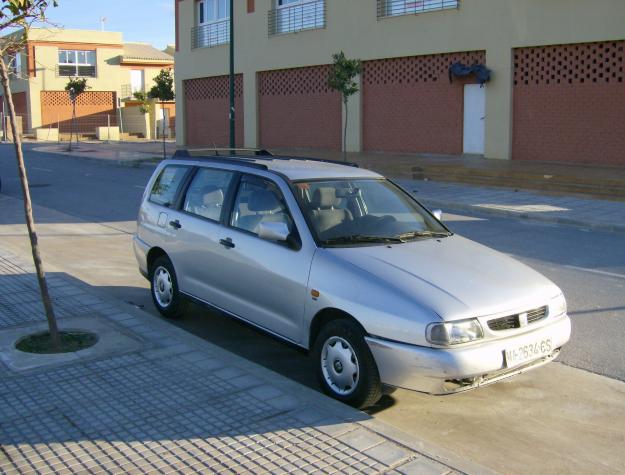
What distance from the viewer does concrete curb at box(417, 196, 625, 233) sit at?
43.2 feet

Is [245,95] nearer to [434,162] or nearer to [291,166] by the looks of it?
[434,162]

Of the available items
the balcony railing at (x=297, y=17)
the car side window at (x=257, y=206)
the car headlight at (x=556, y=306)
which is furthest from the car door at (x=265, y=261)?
the balcony railing at (x=297, y=17)

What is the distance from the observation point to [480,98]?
23.7 meters

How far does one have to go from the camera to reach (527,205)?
15.7 metres

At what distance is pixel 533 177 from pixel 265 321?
1464 cm

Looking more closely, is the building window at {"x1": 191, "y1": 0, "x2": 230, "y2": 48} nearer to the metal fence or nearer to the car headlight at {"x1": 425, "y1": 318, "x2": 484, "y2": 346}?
the metal fence

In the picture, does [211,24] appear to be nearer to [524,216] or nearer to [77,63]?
[524,216]

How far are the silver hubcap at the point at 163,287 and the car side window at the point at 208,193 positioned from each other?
0.71 meters

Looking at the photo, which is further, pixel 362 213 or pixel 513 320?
pixel 362 213

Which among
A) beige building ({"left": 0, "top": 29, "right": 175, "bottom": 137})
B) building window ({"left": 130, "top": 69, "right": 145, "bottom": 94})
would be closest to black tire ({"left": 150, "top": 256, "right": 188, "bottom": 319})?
beige building ({"left": 0, "top": 29, "right": 175, "bottom": 137})

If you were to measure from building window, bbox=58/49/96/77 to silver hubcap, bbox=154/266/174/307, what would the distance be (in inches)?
2167

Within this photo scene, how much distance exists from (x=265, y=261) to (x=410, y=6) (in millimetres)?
21522

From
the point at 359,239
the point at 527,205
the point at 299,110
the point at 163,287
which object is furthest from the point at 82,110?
the point at 359,239

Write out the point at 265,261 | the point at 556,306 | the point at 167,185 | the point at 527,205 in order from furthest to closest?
the point at 527,205, the point at 167,185, the point at 265,261, the point at 556,306
